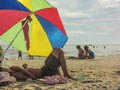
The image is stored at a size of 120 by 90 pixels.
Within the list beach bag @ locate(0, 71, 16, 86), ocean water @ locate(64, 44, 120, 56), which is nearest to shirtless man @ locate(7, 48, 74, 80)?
beach bag @ locate(0, 71, 16, 86)

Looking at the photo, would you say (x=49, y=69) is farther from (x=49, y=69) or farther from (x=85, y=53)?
(x=85, y=53)

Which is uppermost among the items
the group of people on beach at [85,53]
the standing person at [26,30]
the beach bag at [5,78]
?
the standing person at [26,30]

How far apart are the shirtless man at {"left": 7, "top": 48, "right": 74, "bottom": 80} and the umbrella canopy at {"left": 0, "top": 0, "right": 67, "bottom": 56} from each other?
1.04 meters

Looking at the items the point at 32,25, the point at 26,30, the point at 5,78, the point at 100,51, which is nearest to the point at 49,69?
the point at 5,78

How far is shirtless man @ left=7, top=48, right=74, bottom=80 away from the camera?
842 centimetres

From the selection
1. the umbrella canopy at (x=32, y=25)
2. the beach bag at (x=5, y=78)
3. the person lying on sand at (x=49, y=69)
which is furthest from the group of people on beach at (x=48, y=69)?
the umbrella canopy at (x=32, y=25)

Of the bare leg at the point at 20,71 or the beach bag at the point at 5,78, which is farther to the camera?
the bare leg at the point at 20,71

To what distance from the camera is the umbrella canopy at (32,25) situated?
9086 mm

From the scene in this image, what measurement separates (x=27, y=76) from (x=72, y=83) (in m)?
1.17

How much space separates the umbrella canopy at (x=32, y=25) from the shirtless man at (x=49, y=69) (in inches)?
40.9

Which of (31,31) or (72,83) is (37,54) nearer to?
(31,31)

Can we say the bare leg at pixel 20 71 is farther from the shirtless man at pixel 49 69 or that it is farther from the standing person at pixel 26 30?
the standing person at pixel 26 30

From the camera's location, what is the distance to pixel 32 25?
30.8ft

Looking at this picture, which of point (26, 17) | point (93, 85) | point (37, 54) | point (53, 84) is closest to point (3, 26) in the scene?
point (26, 17)
